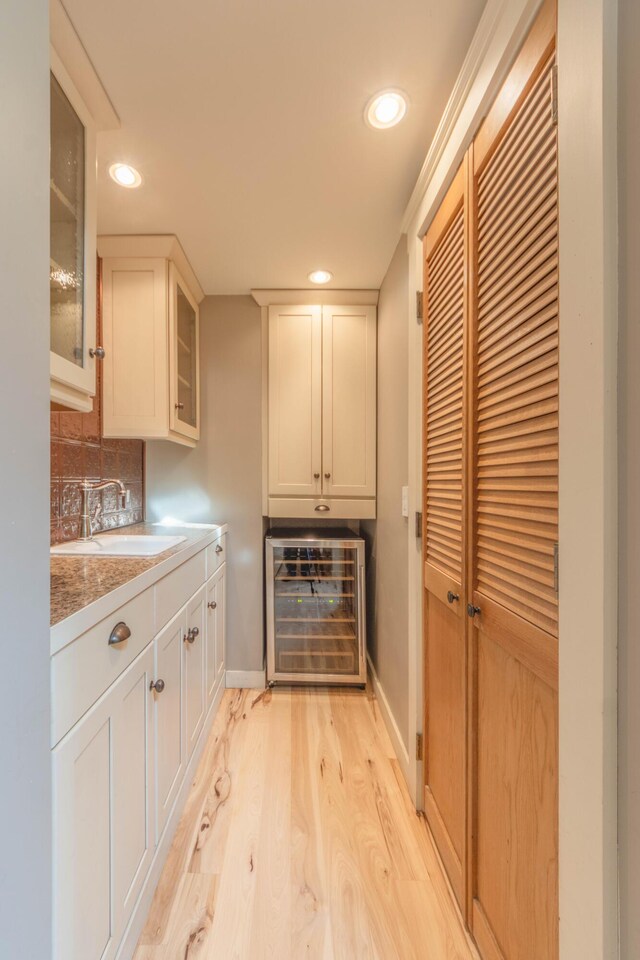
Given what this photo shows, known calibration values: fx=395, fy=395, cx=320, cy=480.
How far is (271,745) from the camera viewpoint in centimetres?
179

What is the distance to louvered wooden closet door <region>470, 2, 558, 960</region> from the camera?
2.38 feet

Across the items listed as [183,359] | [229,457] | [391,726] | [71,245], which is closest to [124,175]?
[71,245]

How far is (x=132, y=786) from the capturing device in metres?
0.99

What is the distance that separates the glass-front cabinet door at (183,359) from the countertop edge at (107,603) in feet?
2.72

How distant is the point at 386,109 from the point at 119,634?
1.59 metres

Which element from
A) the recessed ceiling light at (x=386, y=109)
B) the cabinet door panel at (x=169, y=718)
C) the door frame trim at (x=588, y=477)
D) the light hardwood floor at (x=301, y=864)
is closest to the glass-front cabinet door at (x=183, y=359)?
the cabinet door panel at (x=169, y=718)

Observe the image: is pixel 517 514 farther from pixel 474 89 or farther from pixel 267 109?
pixel 267 109

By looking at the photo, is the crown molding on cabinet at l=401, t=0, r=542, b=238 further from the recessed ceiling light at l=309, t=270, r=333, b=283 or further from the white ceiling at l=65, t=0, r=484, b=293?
the recessed ceiling light at l=309, t=270, r=333, b=283

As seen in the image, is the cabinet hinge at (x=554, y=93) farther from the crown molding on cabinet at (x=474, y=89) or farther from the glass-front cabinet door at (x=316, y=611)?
the glass-front cabinet door at (x=316, y=611)

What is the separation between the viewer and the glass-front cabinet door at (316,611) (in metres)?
2.30

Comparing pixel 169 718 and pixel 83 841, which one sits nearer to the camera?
pixel 83 841

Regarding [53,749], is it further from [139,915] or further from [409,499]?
[409,499]

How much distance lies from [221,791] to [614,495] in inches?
68.0

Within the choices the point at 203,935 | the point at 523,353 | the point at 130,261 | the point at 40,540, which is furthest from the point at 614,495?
the point at 130,261
